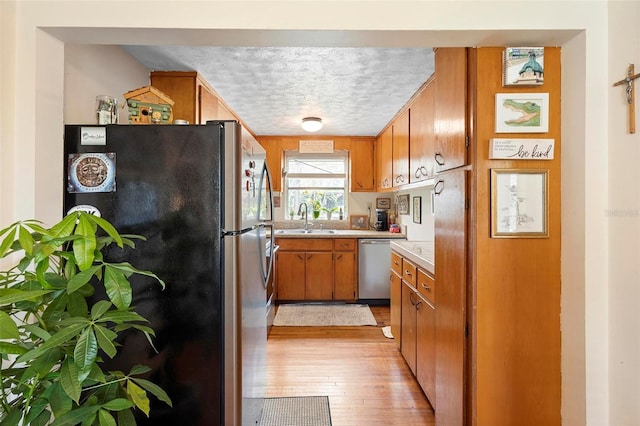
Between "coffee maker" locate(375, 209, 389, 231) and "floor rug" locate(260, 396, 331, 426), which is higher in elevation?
"coffee maker" locate(375, 209, 389, 231)

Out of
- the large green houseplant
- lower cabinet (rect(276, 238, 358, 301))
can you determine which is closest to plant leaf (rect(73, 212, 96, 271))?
the large green houseplant

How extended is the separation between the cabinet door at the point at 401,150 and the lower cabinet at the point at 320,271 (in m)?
1.10

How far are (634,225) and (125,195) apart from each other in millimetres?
1822

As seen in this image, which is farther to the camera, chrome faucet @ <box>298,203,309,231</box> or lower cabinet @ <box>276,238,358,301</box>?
chrome faucet @ <box>298,203,309,231</box>

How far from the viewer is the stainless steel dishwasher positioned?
395cm

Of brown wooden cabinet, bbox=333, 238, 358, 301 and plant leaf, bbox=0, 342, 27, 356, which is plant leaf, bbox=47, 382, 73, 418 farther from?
brown wooden cabinet, bbox=333, 238, 358, 301

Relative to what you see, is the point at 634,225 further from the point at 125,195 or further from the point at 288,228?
the point at 288,228

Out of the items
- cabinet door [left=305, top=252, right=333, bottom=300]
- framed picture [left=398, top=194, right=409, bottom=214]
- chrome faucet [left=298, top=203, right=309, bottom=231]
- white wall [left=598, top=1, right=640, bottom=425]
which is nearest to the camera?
white wall [left=598, top=1, right=640, bottom=425]

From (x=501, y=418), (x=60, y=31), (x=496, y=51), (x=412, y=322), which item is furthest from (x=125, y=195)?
(x=412, y=322)

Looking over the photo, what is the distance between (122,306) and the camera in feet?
2.48

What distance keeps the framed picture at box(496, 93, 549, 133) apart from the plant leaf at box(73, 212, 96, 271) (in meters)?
1.40

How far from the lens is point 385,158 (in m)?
3.79

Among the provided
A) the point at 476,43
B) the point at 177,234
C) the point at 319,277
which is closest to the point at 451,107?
the point at 476,43

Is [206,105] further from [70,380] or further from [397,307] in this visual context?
[397,307]
